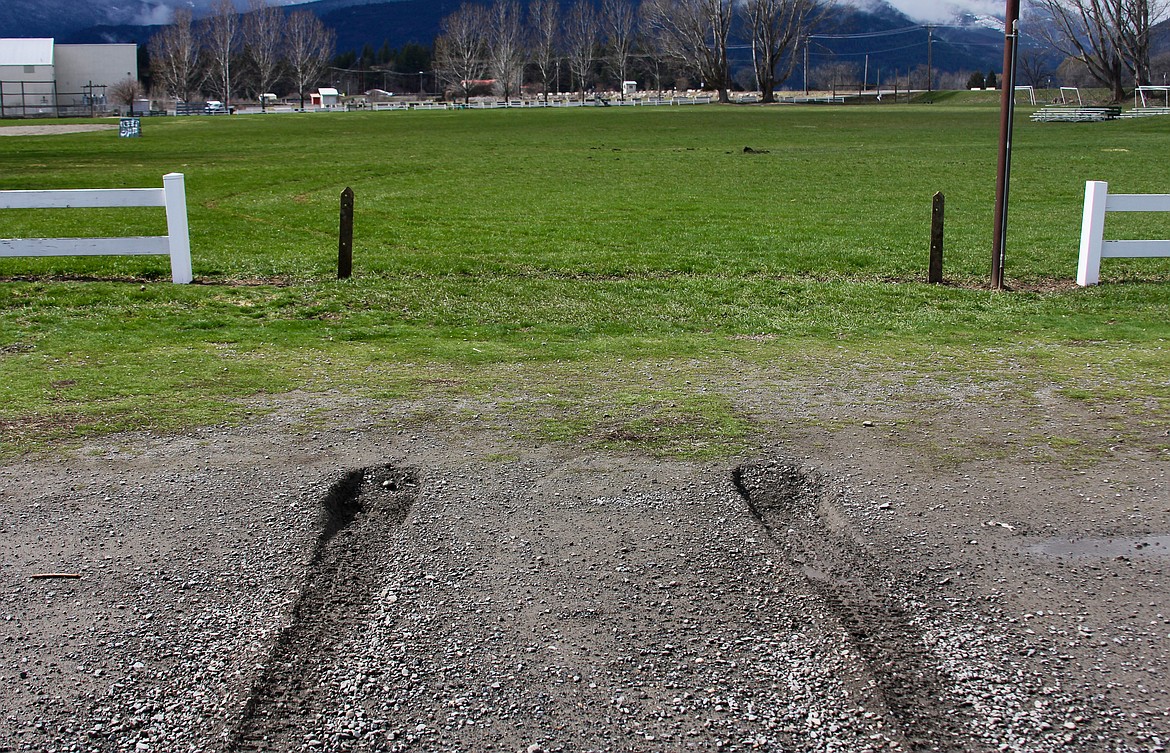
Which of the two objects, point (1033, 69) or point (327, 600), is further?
point (1033, 69)

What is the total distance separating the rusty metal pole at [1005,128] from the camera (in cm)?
1111

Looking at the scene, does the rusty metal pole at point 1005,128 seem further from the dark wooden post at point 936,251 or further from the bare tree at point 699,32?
the bare tree at point 699,32

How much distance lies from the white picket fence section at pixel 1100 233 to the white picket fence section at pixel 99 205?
10.0 meters

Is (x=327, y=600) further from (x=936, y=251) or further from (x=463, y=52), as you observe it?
(x=463, y=52)

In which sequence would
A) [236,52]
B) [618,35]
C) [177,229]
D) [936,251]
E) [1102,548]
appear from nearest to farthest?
[1102,548] < [177,229] < [936,251] < [236,52] < [618,35]

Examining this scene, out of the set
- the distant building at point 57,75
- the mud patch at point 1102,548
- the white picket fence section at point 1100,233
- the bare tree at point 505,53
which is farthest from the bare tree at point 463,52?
the mud patch at point 1102,548

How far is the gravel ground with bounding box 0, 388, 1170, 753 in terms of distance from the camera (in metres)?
3.42

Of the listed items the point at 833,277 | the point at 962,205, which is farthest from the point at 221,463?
the point at 962,205

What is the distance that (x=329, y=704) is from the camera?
350 cm

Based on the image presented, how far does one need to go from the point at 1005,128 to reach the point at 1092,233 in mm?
1725

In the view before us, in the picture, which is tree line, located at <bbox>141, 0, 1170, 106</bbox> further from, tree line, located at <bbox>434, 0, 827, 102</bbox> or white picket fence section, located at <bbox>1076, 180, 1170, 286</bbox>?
white picket fence section, located at <bbox>1076, 180, 1170, 286</bbox>

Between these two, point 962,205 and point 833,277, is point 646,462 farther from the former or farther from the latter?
point 962,205

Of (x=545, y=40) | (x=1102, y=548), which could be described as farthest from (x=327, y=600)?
(x=545, y=40)

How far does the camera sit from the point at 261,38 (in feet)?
447
